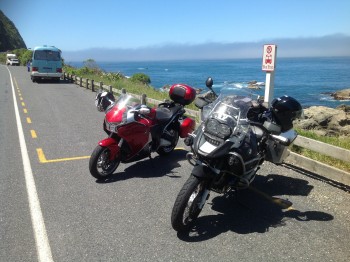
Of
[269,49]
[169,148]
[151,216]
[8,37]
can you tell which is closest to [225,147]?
[151,216]

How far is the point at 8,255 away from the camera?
381 cm

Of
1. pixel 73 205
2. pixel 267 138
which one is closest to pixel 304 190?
pixel 267 138

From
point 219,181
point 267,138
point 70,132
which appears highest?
point 267,138

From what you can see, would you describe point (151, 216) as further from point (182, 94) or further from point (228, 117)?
point (182, 94)

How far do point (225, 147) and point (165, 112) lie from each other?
9.75 feet

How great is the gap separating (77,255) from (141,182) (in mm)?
2301

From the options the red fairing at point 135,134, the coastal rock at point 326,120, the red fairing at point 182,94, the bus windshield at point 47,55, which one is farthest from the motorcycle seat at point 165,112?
the bus windshield at point 47,55

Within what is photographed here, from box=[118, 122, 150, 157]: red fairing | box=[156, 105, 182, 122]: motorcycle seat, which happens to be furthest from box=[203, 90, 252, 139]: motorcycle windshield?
box=[156, 105, 182, 122]: motorcycle seat

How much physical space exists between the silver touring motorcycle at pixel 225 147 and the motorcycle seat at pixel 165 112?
1.81 metres

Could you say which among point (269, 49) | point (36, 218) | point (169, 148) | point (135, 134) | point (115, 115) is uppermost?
point (269, 49)

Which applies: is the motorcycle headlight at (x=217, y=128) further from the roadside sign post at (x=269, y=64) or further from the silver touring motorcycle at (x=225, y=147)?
the roadside sign post at (x=269, y=64)

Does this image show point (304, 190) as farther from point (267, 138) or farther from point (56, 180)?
point (56, 180)

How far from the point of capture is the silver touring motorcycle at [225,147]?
13.8 feet

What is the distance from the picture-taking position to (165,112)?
7020mm
